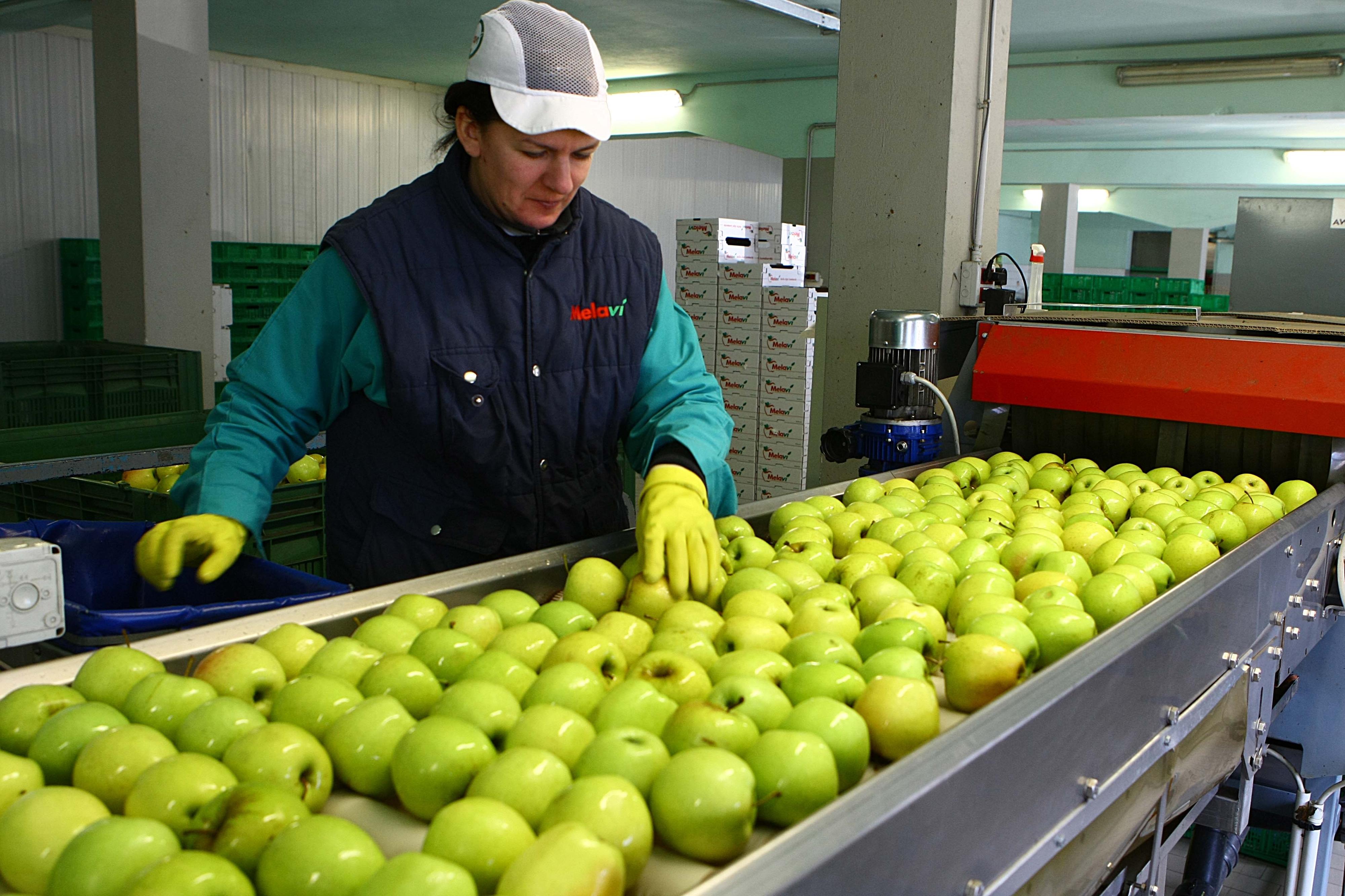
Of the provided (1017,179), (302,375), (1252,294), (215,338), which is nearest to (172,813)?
(302,375)

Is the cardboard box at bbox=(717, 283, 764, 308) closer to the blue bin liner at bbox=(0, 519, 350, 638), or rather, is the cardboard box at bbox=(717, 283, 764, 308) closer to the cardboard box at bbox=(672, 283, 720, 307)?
the cardboard box at bbox=(672, 283, 720, 307)

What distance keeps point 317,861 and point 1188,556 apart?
65.8 inches

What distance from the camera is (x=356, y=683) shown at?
1.30 metres

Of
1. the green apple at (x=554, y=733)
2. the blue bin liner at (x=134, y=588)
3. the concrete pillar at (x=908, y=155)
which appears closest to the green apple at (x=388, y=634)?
the blue bin liner at (x=134, y=588)

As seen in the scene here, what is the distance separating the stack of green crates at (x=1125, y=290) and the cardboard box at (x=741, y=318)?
4027 millimetres

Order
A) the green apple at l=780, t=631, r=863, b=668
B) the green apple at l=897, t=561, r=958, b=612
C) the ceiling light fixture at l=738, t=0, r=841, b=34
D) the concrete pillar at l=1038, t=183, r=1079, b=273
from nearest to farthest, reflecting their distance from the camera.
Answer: the green apple at l=780, t=631, r=863, b=668 → the green apple at l=897, t=561, r=958, b=612 → the ceiling light fixture at l=738, t=0, r=841, b=34 → the concrete pillar at l=1038, t=183, r=1079, b=273

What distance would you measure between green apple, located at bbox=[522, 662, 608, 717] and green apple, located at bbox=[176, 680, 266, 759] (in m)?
0.29

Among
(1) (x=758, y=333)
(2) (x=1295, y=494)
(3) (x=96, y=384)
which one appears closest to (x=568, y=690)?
(2) (x=1295, y=494)

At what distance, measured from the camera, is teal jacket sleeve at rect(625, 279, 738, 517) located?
6.95 feet

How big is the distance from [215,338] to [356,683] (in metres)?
7.44

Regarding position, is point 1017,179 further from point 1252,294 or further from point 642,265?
point 642,265

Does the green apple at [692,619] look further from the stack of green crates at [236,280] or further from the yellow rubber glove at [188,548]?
the stack of green crates at [236,280]

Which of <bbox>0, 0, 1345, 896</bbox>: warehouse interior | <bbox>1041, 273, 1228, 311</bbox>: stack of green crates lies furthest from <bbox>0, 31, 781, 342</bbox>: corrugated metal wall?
<bbox>1041, 273, 1228, 311</bbox>: stack of green crates

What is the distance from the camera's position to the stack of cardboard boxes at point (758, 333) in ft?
22.6
